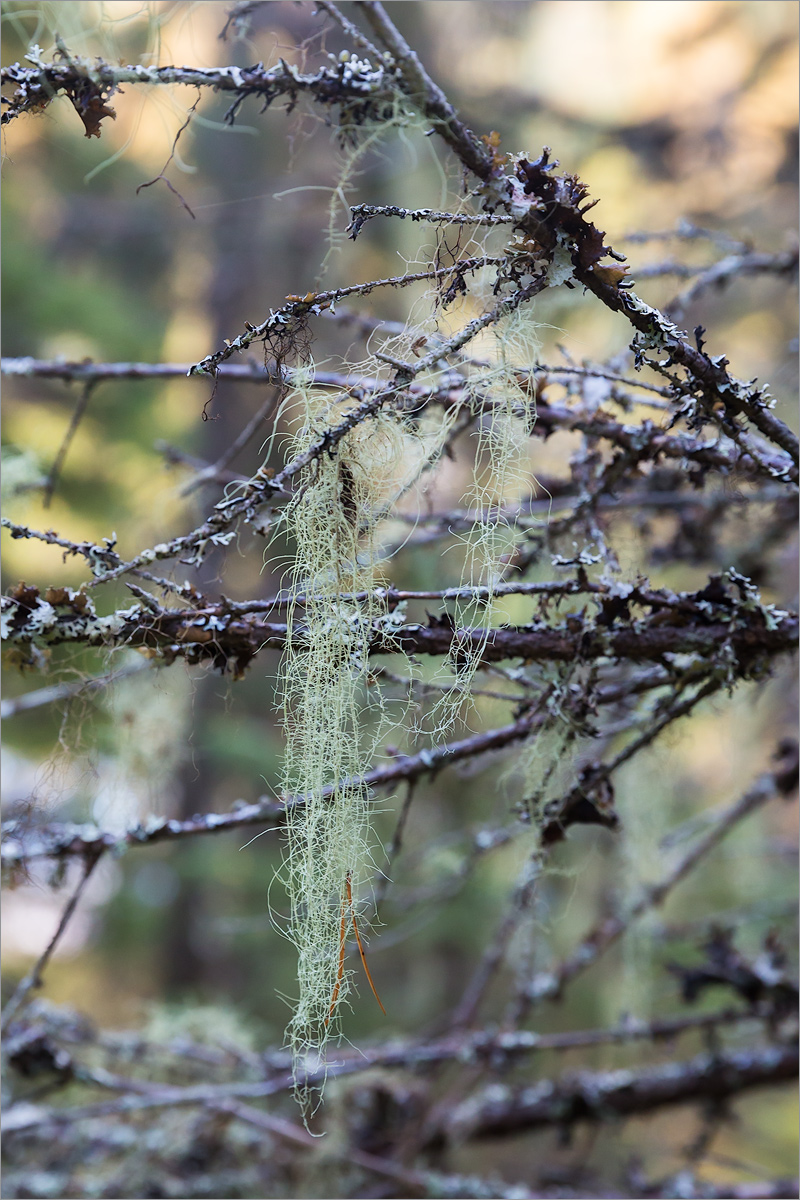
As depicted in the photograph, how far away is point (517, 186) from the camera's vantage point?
2.76 feet

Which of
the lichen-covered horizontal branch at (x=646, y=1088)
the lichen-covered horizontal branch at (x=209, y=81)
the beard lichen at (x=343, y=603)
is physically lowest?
the lichen-covered horizontal branch at (x=646, y=1088)

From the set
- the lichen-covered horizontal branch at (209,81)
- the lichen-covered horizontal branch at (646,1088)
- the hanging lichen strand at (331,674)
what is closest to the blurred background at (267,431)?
the lichen-covered horizontal branch at (209,81)

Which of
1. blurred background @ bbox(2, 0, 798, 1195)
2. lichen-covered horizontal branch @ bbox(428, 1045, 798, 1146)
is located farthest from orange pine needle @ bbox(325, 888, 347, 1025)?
lichen-covered horizontal branch @ bbox(428, 1045, 798, 1146)

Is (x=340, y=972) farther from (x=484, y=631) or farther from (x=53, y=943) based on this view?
(x=53, y=943)

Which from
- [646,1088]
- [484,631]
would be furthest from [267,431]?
[484,631]

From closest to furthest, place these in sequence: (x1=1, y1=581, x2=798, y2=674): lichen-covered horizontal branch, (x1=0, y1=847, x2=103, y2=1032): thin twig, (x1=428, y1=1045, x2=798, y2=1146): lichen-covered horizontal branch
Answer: (x1=1, y1=581, x2=798, y2=674): lichen-covered horizontal branch → (x1=0, y1=847, x2=103, y2=1032): thin twig → (x1=428, y1=1045, x2=798, y2=1146): lichen-covered horizontal branch

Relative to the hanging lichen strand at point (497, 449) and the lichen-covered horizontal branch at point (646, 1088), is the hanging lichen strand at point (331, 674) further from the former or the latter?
the lichen-covered horizontal branch at point (646, 1088)

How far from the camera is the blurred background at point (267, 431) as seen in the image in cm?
224

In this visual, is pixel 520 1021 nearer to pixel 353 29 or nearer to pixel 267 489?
pixel 267 489

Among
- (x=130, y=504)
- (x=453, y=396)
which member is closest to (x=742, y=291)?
(x=130, y=504)

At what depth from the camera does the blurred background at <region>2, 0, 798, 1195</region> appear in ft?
7.34

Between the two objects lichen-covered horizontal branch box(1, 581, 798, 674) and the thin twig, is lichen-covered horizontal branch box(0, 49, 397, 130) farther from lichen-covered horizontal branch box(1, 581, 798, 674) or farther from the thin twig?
the thin twig

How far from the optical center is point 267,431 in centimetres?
397

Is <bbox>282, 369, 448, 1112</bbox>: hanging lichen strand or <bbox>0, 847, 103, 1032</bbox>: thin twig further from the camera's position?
<bbox>0, 847, 103, 1032</bbox>: thin twig
